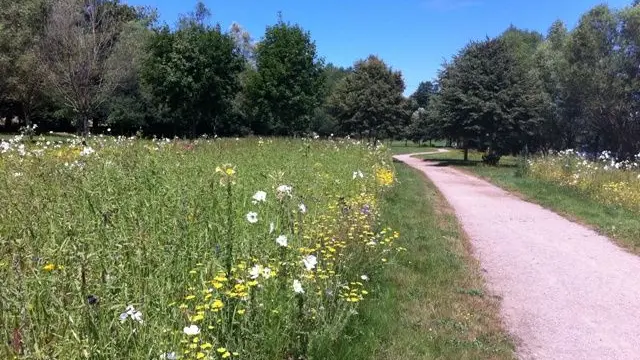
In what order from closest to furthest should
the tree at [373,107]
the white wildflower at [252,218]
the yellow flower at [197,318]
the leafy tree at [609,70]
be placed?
1. the yellow flower at [197,318]
2. the white wildflower at [252,218]
3. the leafy tree at [609,70]
4. the tree at [373,107]

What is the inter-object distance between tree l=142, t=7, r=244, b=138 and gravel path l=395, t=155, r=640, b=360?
81.1ft

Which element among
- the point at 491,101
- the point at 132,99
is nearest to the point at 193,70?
the point at 132,99

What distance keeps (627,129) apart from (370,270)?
3132 cm

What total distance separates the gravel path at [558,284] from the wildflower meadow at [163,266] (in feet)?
5.22

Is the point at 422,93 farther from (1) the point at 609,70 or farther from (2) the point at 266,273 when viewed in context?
(2) the point at 266,273

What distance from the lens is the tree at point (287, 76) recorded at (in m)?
32.0

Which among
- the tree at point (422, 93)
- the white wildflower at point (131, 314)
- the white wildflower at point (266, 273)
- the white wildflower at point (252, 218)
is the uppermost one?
the tree at point (422, 93)

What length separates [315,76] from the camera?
33.4 m

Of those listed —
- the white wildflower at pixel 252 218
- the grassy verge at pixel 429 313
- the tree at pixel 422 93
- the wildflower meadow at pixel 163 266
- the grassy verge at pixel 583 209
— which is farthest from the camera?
the tree at pixel 422 93

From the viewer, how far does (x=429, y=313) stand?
16.7ft

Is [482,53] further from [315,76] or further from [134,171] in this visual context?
[134,171]

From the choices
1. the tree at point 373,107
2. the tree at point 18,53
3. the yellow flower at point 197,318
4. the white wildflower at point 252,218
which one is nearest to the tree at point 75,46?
the tree at point 18,53

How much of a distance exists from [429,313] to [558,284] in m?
2.22

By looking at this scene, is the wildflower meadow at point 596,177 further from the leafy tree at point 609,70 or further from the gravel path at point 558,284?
the leafy tree at point 609,70
